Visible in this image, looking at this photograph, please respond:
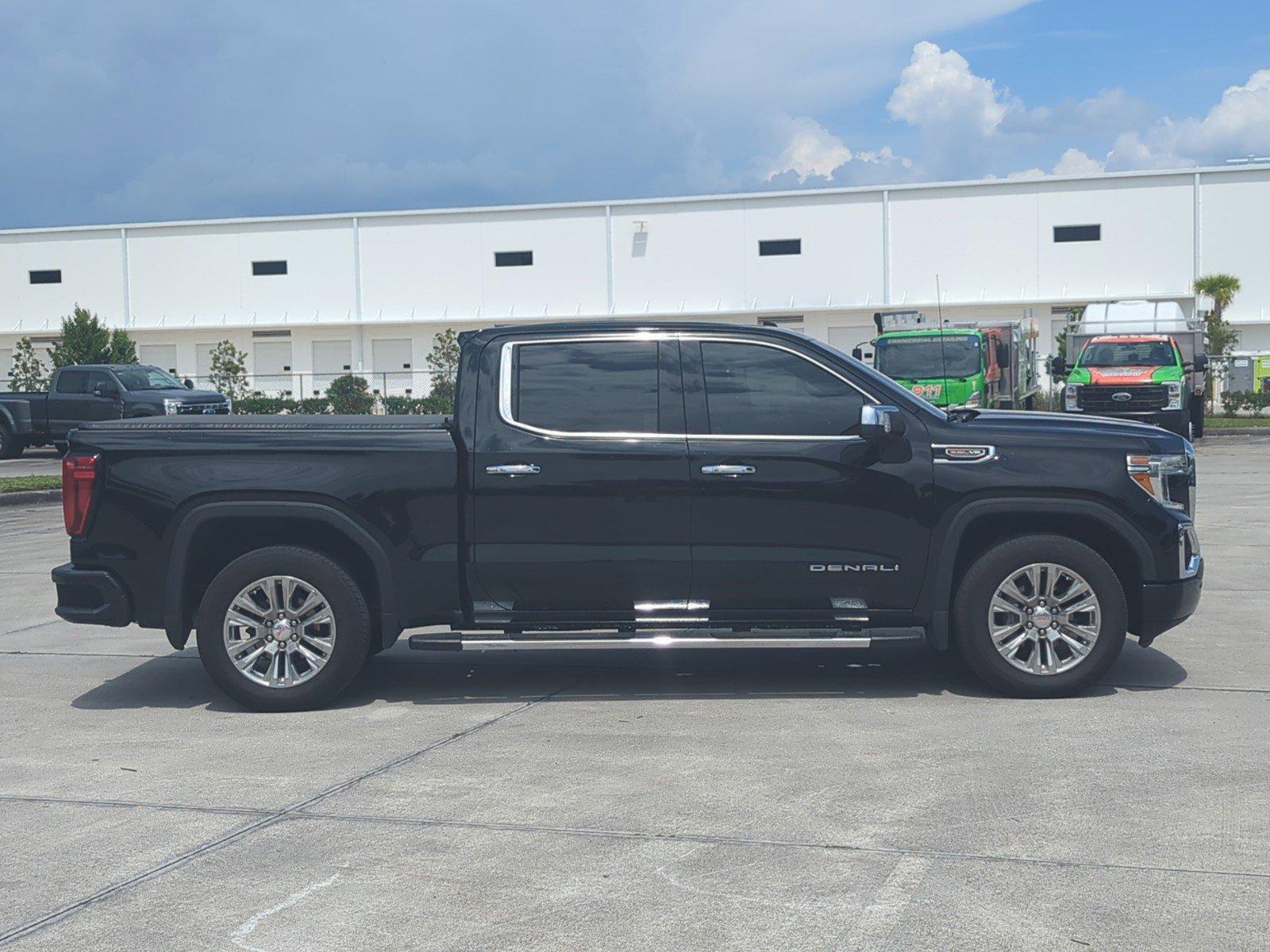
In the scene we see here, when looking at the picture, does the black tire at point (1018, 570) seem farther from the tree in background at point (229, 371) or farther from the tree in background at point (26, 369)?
the tree in background at point (26, 369)

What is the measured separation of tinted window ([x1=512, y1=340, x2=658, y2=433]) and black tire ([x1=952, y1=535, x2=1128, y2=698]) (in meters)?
1.88

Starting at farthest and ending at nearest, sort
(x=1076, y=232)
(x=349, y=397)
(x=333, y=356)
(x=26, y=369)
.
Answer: (x=333, y=356)
(x=26, y=369)
(x=1076, y=232)
(x=349, y=397)

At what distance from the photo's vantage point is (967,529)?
7449 millimetres

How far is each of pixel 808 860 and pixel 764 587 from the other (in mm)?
2550

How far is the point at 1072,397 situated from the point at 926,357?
192 inches

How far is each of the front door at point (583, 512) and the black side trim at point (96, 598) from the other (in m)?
1.86

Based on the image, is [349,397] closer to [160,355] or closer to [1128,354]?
[160,355]

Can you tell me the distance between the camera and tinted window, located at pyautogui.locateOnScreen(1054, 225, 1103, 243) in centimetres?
Answer: 4925

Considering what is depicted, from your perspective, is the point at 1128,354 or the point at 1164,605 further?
the point at 1128,354

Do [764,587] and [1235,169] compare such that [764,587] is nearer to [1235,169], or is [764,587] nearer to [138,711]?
[138,711]

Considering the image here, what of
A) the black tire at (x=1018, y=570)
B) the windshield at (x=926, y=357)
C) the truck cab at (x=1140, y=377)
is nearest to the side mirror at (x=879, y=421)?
the black tire at (x=1018, y=570)

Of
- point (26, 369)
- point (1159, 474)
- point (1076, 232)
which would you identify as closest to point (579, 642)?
point (1159, 474)

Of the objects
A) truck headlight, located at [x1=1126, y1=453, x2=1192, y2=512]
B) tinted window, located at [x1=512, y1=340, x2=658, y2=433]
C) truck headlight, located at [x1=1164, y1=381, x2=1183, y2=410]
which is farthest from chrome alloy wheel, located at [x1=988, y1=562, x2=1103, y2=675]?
truck headlight, located at [x1=1164, y1=381, x2=1183, y2=410]

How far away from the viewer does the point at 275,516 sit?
739 cm
